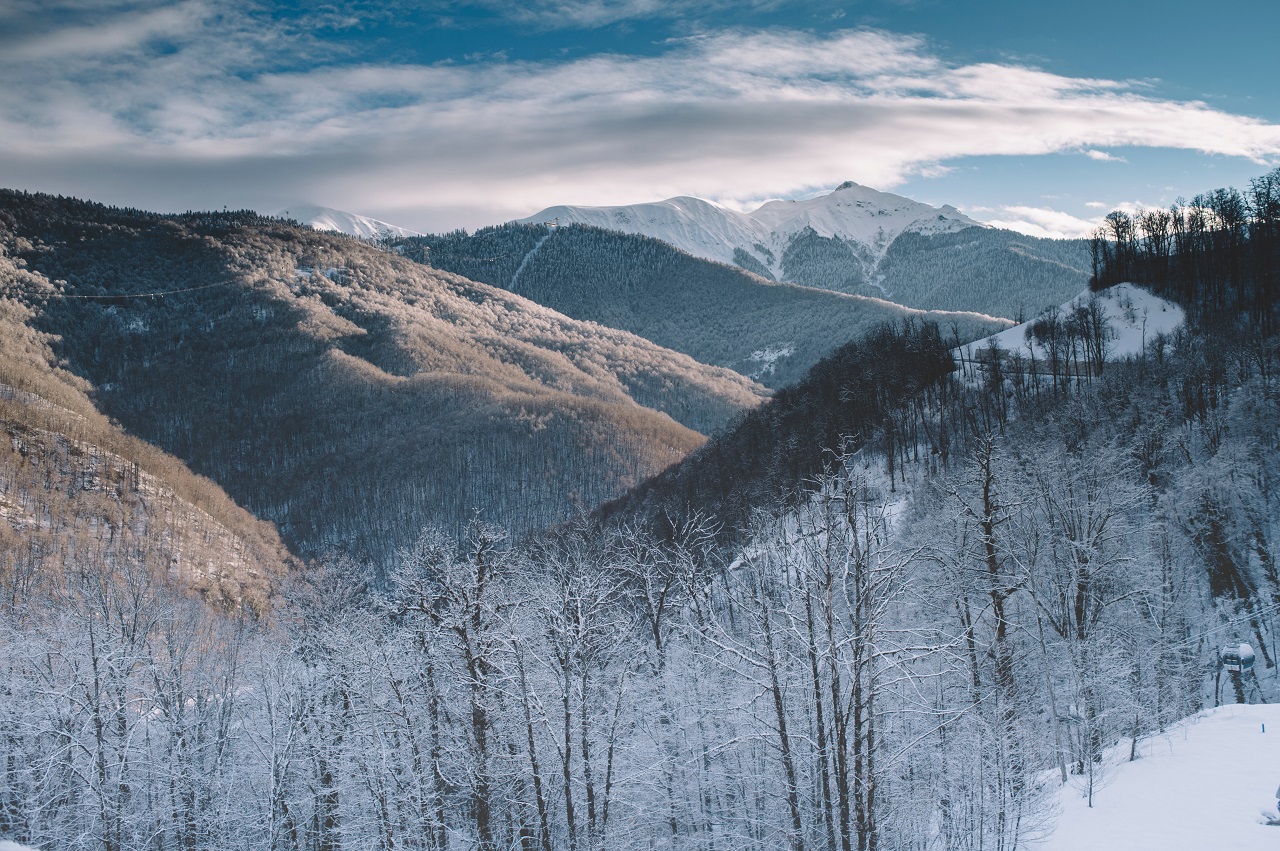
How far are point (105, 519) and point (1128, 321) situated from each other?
148m

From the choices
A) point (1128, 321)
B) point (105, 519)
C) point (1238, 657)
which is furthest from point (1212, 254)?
point (105, 519)

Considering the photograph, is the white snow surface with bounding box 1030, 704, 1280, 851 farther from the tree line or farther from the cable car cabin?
the tree line

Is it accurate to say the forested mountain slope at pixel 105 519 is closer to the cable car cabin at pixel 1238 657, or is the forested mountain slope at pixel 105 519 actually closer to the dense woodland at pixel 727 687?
the dense woodland at pixel 727 687

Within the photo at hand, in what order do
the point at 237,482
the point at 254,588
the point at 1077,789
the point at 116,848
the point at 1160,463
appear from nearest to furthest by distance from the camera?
the point at 1077,789, the point at 116,848, the point at 1160,463, the point at 254,588, the point at 237,482

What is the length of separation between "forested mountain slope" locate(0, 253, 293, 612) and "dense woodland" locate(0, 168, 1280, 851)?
48966mm

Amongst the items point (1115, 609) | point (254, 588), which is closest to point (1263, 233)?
point (1115, 609)

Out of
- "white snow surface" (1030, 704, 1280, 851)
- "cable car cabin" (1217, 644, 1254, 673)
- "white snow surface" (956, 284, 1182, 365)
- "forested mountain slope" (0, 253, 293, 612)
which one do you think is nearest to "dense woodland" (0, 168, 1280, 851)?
"white snow surface" (1030, 704, 1280, 851)

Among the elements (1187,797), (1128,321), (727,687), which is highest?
(1128,321)

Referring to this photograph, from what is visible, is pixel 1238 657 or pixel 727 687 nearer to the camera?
pixel 727 687

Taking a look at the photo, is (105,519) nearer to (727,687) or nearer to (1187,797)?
(727,687)

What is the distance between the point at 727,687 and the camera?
31828 millimetres

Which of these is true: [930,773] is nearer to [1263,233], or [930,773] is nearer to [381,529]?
[1263,233]

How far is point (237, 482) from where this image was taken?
187 metres

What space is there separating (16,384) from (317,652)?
162 meters
